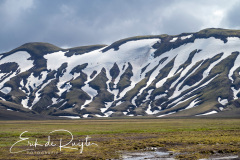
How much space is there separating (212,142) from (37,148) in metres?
27.2

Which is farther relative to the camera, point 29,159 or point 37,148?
point 37,148

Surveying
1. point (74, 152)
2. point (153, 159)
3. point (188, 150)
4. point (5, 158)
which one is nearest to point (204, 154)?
point (188, 150)

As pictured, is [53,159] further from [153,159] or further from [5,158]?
[153,159]

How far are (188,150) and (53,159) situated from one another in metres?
18.0

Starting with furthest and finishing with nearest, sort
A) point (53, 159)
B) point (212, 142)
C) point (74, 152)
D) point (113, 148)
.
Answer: point (212, 142), point (113, 148), point (74, 152), point (53, 159)

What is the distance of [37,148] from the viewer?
5019 cm

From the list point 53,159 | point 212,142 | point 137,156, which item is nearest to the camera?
point 53,159

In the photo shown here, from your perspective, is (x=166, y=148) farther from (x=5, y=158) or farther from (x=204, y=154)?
(x=5, y=158)

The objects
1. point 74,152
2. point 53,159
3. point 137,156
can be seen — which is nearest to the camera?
point 53,159

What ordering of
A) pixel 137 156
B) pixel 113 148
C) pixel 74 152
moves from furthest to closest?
pixel 113 148 → pixel 74 152 → pixel 137 156

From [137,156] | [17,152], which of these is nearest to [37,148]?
[17,152]

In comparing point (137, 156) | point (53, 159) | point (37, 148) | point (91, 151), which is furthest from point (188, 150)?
point (37, 148)

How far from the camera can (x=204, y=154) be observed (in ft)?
138

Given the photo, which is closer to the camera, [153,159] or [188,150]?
[153,159]
